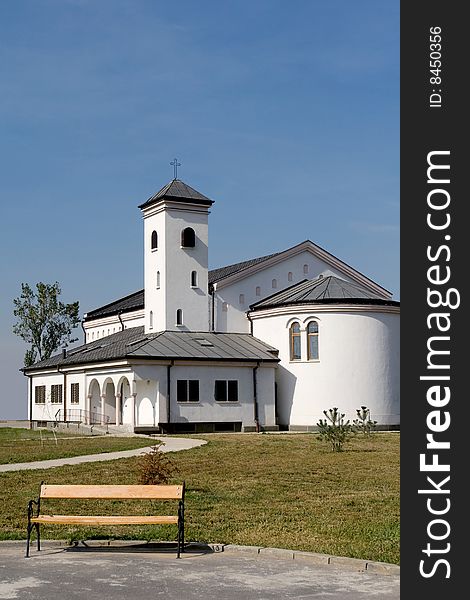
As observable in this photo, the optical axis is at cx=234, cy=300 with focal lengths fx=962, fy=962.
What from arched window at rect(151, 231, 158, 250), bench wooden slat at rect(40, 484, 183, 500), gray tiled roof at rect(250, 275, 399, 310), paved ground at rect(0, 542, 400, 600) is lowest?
paved ground at rect(0, 542, 400, 600)

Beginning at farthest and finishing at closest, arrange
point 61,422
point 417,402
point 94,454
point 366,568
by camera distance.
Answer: point 61,422, point 94,454, point 366,568, point 417,402

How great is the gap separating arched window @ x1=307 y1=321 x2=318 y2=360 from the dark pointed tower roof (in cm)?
841

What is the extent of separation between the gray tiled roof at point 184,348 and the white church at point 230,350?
0.08m

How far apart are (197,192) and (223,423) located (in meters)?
12.2

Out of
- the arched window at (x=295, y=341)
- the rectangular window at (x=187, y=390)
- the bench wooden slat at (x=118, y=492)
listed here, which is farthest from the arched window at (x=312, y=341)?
the bench wooden slat at (x=118, y=492)

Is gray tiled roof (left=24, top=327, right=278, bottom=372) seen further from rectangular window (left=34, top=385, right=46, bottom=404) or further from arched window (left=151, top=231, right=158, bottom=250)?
arched window (left=151, top=231, right=158, bottom=250)

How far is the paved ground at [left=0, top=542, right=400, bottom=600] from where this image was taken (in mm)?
9648

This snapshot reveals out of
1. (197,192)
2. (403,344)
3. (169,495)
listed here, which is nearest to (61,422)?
(197,192)

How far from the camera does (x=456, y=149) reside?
7.62m

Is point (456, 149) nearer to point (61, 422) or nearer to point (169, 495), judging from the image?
point (169, 495)

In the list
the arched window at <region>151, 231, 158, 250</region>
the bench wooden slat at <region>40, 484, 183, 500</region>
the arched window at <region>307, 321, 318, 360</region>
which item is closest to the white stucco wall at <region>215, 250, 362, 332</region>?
the arched window at <region>151, 231, 158, 250</region>

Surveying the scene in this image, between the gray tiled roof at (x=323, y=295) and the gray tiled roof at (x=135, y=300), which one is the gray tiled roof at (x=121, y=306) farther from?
the gray tiled roof at (x=323, y=295)

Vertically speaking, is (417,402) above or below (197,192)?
below

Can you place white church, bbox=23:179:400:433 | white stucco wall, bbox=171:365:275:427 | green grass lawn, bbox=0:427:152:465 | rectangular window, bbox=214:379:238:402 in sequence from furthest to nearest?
rectangular window, bbox=214:379:238:402 → white church, bbox=23:179:400:433 → white stucco wall, bbox=171:365:275:427 → green grass lawn, bbox=0:427:152:465
